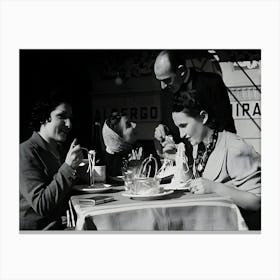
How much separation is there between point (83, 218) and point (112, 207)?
170 mm

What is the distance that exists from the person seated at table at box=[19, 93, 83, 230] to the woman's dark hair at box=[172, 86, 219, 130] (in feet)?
2.09


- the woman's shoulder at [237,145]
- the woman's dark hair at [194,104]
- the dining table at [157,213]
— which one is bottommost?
the dining table at [157,213]

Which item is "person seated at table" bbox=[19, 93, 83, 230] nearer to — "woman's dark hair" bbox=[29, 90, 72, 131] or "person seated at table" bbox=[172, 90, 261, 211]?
"woman's dark hair" bbox=[29, 90, 72, 131]

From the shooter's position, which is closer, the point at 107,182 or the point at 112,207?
the point at 112,207

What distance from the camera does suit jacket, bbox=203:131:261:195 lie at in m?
2.71

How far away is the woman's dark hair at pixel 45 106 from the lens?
2.70 meters

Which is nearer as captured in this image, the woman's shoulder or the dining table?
the dining table

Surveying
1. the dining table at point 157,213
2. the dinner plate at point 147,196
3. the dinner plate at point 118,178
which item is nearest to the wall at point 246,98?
the dining table at point 157,213

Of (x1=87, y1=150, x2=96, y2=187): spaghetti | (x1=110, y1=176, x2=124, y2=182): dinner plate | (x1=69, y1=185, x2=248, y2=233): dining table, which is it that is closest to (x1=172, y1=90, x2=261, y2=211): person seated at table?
(x1=69, y1=185, x2=248, y2=233): dining table

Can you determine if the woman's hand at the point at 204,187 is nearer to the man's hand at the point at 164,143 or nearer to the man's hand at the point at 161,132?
the man's hand at the point at 164,143

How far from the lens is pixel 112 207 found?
8.38 ft
